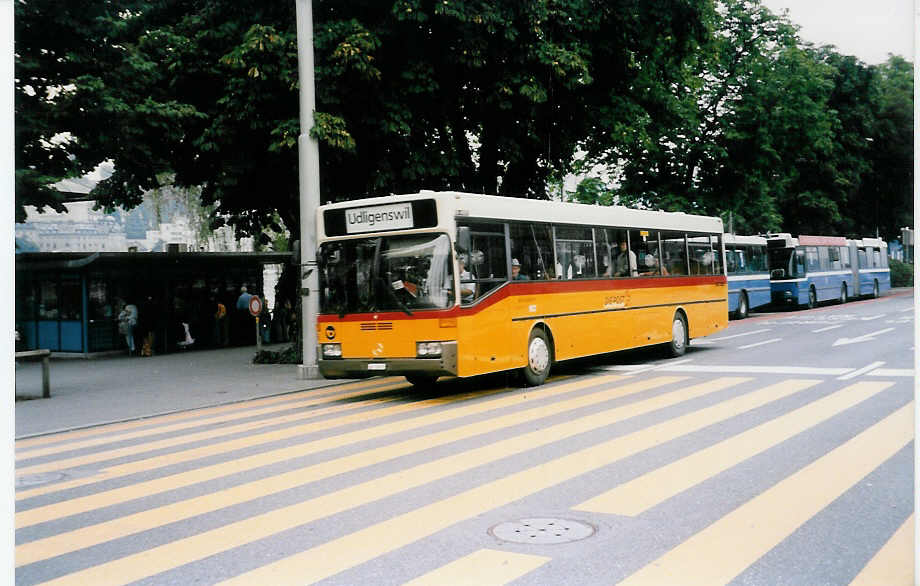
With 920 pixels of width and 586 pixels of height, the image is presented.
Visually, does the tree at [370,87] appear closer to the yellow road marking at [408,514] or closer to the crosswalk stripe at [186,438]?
the crosswalk stripe at [186,438]

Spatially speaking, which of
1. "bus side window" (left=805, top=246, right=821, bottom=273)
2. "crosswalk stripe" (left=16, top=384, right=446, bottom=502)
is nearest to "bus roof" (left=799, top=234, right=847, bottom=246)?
"bus side window" (left=805, top=246, right=821, bottom=273)

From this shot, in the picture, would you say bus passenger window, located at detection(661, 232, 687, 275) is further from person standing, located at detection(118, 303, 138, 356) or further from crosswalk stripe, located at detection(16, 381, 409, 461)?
person standing, located at detection(118, 303, 138, 356)

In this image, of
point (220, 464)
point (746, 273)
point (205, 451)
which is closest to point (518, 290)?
point (205, 451)

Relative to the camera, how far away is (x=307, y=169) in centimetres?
1700

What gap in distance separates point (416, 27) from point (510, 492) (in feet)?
41.3

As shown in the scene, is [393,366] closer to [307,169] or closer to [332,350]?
[332,350]

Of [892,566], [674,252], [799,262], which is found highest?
[799,262]

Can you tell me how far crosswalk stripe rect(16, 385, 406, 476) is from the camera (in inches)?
363

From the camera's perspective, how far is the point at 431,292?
13008 mm

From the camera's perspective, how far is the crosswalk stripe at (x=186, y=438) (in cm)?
923

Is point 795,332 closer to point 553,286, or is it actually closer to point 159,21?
point 553,286

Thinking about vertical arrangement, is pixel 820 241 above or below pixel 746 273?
above

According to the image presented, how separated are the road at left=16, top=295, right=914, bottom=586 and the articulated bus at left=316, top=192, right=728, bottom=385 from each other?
77 cm

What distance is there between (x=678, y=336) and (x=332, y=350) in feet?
27.2
